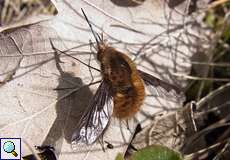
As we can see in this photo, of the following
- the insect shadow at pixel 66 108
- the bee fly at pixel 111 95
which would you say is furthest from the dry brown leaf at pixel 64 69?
the bee fly at pixel 111 95

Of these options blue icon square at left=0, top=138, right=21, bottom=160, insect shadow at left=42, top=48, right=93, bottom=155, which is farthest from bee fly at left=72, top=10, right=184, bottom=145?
blue icon square at left=0, top=138, right=21, bottom=160

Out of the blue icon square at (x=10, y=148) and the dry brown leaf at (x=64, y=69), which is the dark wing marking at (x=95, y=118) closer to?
the dry brown leaf at (x=64, y=69)

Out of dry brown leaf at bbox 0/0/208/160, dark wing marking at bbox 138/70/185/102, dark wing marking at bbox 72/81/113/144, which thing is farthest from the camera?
dark wing marking at bbox 138/70/185/102

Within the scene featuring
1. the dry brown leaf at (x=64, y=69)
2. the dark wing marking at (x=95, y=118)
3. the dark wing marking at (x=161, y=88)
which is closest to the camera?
the dark wing marking at (x=95, y=118)

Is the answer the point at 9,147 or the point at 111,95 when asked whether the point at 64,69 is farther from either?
the point at 9,147

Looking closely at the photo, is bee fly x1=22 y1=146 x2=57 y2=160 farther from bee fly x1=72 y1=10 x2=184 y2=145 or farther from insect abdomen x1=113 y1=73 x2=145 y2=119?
insect abdomen x1=113 y1=73 x2=145 y2=119

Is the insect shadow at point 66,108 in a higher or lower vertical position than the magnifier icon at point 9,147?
higher

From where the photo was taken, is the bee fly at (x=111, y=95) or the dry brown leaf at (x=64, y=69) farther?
the dry brown leaf at (x=64, y=69)
